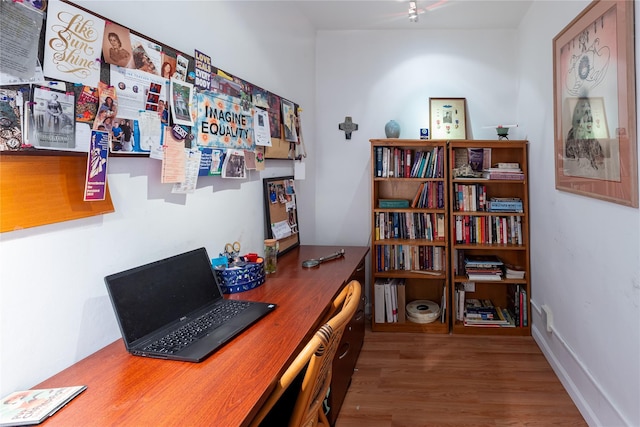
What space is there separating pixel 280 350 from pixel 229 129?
3.67 feet

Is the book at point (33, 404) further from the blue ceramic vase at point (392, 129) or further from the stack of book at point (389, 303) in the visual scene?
the blue ceramic vase at point (392, 129)

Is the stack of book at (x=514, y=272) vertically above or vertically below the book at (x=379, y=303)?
above

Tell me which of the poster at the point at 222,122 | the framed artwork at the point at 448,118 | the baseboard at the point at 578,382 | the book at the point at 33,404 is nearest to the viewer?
the book at the point at 33,404

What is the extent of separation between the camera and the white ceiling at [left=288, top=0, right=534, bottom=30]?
2.89 m

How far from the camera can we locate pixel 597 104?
1.82 m

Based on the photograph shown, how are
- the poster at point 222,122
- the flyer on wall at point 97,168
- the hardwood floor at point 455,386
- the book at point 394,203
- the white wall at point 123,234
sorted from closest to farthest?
the white wall at point 123,234
the flyer on wall at point 97,168
the poster at point 222,122
the hardwood floor at point 455,386
the book at point 394,203

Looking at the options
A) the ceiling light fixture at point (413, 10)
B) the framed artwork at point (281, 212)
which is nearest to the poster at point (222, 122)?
the framed artwork at point (281, 212)

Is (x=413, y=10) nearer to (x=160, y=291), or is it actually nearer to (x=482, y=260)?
(x=482, y=260)

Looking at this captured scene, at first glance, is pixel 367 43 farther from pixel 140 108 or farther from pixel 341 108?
pixel 140 108

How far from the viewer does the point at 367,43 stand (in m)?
3.46

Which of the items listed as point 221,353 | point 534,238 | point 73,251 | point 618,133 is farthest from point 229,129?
point 534,238

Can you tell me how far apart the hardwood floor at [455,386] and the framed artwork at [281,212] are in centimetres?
96

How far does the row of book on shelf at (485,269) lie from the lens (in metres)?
3.11

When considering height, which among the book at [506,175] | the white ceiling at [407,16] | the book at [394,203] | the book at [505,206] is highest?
the white ceiling at [407,16]
